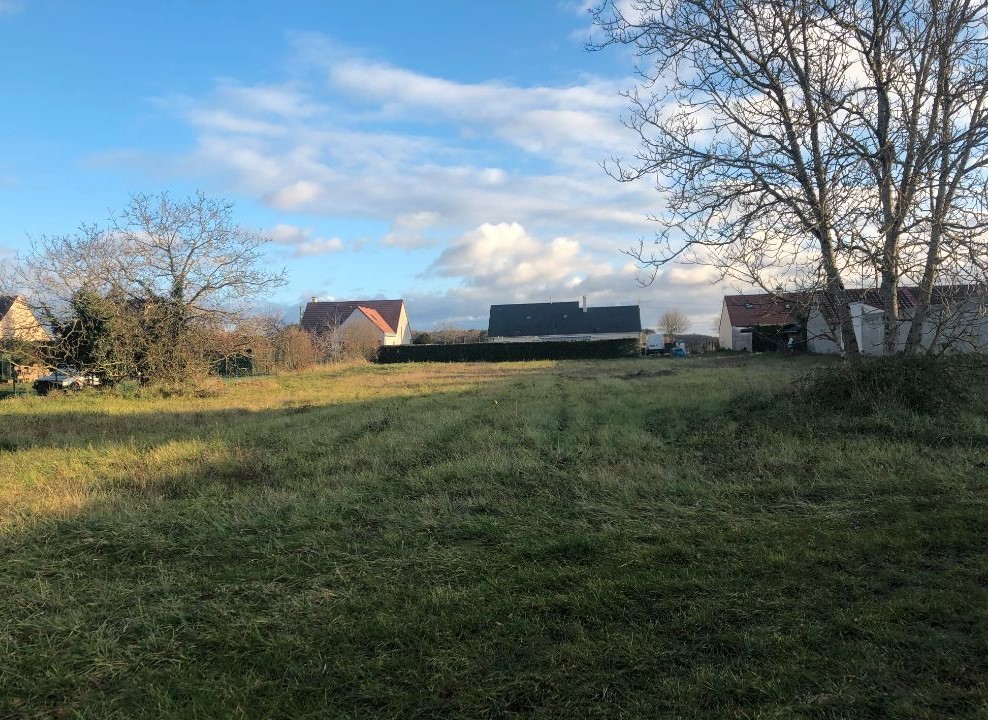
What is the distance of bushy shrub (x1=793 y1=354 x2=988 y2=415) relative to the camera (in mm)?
8531

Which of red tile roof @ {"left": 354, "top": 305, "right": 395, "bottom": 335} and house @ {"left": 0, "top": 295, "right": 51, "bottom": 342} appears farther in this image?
red tile roof @ {"left": 354, "top": 305, "right": 395, "bottom": 335}

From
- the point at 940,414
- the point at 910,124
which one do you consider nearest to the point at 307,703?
the point at 940,414

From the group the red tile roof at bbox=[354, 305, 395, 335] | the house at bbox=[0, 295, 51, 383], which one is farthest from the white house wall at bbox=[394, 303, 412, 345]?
the house at bbox=[0, 295, 51, 383]

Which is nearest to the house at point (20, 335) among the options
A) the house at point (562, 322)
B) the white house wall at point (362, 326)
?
the white house wall at point (362, 326)

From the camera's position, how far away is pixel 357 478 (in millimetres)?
6285

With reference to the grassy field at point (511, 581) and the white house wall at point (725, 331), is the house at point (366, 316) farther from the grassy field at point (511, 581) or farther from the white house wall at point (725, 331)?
the grassy field at point (511, 581)

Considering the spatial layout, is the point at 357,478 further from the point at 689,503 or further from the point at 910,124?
the point at 910,124

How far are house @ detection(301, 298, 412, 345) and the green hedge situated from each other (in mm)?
6500

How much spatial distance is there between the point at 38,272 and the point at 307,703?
20896mm

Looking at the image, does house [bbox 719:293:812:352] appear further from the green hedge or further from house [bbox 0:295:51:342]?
house [bbox 0:295:51:342]

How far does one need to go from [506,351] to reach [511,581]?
146 ft

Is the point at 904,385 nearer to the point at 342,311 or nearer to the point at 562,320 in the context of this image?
the point at 342,311

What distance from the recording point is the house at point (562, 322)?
215ft

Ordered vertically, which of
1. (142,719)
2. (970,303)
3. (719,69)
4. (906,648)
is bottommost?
(142,719)
